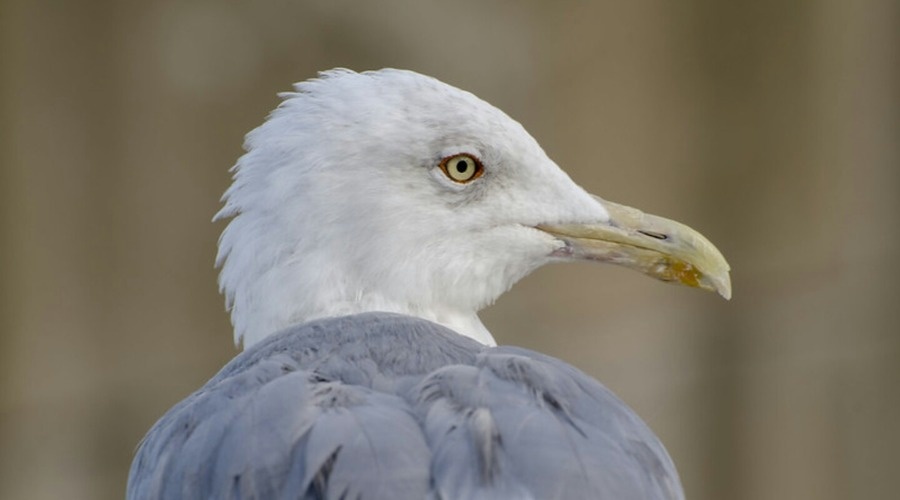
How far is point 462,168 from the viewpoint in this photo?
326cm

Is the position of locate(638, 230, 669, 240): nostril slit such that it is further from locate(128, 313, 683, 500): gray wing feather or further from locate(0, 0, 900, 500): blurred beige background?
locate(0, 0, 900, 500): blurred beige background

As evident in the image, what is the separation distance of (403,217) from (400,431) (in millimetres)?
942

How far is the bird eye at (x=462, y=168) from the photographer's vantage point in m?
3.24

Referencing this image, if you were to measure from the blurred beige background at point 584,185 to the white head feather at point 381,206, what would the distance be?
247 centimetres

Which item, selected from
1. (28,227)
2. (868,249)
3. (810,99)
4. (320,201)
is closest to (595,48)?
(810,99)

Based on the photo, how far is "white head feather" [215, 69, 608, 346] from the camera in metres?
3.19

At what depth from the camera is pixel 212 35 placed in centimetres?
571

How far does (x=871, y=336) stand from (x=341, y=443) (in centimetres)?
411

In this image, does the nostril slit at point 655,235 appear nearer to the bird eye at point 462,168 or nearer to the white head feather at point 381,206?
the white head feather at point 381,206

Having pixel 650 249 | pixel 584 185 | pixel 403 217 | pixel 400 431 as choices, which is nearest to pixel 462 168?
pixel 403 217

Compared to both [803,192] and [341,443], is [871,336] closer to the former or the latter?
[803,192]

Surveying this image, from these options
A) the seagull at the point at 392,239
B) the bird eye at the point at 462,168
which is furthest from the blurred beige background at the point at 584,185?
the bird eye at the point at 462,168

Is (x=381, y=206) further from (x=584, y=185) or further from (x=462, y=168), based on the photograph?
(x=584, y=185)

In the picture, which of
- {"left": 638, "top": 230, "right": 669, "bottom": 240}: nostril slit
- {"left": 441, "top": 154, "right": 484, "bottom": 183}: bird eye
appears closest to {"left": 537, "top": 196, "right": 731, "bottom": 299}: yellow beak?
{"left": 638, "top": 230, "right": 669, "bottom": 240}: nostril slit
